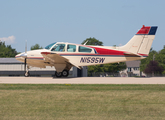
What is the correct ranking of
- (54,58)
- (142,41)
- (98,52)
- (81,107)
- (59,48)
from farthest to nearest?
(59,48) → (98,52) → (142,41) → (54,58) → (81,107)

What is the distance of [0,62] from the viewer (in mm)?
34094

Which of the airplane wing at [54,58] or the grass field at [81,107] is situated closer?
the grass field at [81,107]

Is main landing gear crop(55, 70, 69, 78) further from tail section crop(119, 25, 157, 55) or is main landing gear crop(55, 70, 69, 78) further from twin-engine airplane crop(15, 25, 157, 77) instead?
tail section crop(119, 25, 157, 55)

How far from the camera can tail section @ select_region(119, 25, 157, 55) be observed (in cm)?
1895

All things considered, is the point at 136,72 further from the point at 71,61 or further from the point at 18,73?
the point at 71,61

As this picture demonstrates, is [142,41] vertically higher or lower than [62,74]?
higher

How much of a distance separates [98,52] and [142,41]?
3.89m

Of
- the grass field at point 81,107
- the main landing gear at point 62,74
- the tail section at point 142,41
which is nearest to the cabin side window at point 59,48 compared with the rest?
the main landing gear at point 62,74

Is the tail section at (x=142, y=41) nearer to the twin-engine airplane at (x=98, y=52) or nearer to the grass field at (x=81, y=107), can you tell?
the twin-engine airplane at (x=98, y=52)

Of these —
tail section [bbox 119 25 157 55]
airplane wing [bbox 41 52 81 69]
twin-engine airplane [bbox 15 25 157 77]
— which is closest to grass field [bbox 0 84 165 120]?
airplane wing [bbox 41 52 81 69]

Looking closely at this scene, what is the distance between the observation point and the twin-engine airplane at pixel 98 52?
1902 cm

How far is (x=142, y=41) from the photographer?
1908 centimetres

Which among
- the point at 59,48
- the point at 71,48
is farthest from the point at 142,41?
the point at 59,48

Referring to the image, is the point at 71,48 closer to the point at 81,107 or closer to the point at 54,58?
the point at 54,58
